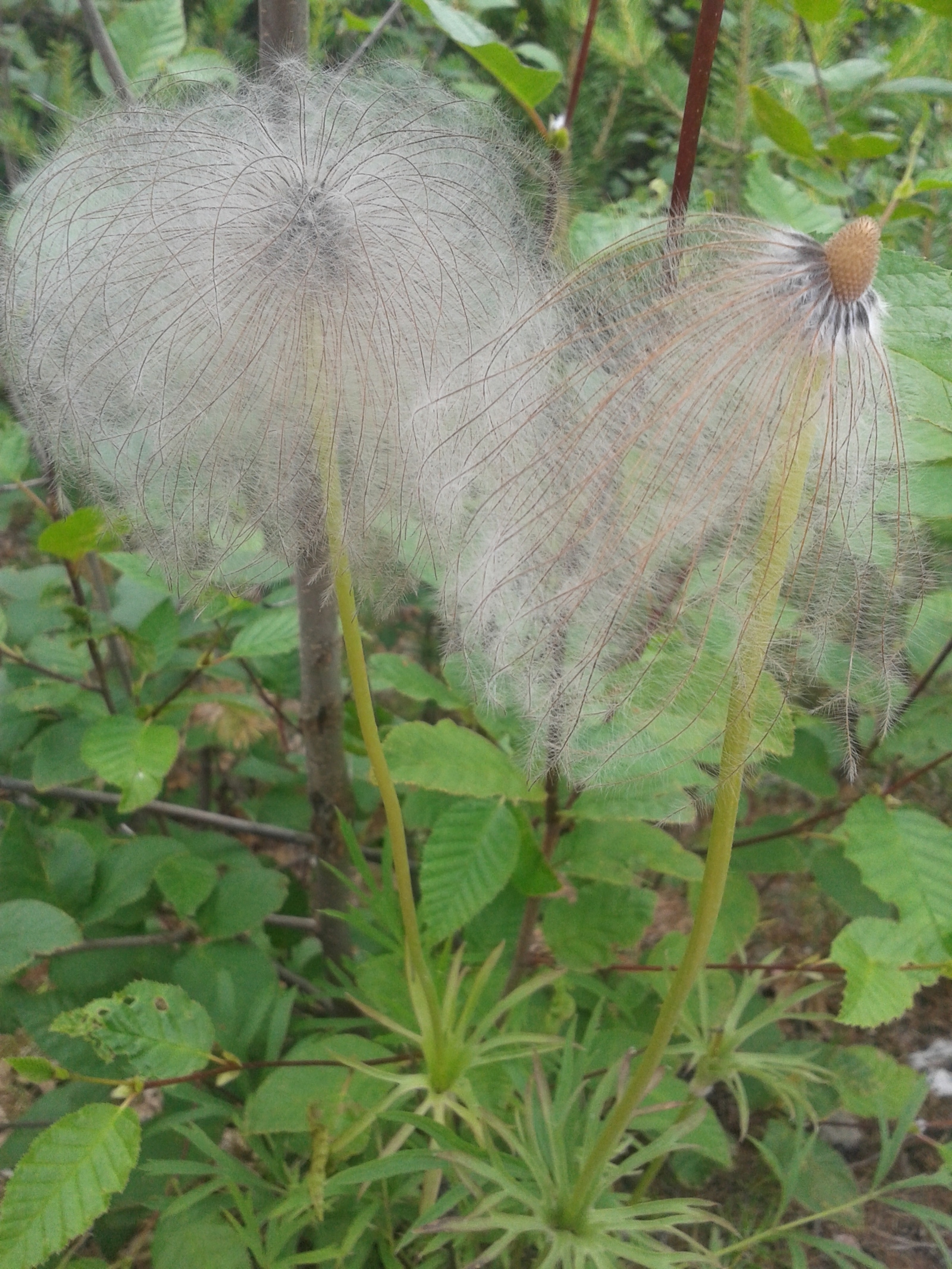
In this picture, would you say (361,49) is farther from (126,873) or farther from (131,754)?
(126,873)

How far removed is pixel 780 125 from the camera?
110cm

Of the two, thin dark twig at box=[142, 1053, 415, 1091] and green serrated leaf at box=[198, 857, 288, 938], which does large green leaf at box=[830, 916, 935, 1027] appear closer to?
thin dark twig at box=[142, 1053, 415, 1091]

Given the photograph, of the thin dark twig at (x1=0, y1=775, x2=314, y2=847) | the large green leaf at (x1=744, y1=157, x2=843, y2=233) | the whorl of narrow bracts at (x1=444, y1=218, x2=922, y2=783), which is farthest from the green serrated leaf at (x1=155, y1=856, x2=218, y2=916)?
the large green leaf at (x1=744, y1=157, x2=843, y2=233)

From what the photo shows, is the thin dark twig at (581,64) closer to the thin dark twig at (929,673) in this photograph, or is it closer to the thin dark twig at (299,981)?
the thin dark twig at (929,673)

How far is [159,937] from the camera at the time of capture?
4.96ft

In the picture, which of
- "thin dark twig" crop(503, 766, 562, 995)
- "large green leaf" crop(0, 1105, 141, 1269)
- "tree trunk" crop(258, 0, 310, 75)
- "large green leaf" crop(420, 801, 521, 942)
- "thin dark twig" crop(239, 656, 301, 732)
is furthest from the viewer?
"thin dark twig" crop(239, 656, 301, 732)

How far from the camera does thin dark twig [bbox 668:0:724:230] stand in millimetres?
911

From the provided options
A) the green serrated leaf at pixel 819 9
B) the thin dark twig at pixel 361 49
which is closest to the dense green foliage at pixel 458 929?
the green serrated leaf at pixel 819 9

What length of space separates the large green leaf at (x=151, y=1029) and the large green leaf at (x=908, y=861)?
3.13ft

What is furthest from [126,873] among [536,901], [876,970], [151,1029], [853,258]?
[853,258]

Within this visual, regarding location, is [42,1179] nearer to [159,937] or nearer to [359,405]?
[159,937]

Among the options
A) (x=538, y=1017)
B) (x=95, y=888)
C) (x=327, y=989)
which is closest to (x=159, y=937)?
(x=95, y=888)

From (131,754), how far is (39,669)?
1.16ft

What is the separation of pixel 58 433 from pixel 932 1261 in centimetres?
215
